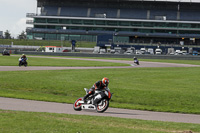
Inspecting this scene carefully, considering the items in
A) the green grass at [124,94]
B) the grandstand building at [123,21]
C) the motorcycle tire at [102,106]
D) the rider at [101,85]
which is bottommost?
the green grass at [124,94]

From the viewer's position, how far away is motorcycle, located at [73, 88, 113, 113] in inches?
553

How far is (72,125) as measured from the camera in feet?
34.3

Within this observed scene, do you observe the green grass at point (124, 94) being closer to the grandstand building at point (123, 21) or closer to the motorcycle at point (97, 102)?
the motorcycle at point (97, 102)

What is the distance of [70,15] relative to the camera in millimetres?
126875

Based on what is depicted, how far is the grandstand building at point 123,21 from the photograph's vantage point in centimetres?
12175

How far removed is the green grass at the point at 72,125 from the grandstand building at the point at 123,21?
353 ft

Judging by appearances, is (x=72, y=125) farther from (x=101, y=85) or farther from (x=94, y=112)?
(x=94, y=112)

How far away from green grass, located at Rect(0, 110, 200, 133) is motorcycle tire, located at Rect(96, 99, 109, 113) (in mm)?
1981

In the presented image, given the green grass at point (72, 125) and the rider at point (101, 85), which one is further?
the rider at point (101, 85)

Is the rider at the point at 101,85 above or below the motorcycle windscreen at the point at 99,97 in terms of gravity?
above

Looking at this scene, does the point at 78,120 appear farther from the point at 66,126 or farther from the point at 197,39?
the point at 197,39

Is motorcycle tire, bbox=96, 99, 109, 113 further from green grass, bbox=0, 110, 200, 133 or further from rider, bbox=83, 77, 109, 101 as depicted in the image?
green grass, bbox=0, 110, 200, 133

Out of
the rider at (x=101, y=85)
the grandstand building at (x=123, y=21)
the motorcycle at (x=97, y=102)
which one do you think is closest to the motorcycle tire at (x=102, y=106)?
the motorcycle at (x=97, y=102)

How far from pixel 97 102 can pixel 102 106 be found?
0.84 feet
